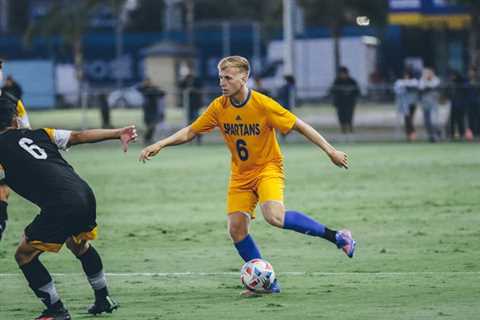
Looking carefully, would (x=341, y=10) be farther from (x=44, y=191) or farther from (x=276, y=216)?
(x=44, y=191)

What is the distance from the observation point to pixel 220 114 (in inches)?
445

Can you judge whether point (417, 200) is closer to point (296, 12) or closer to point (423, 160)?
point (423, 160)

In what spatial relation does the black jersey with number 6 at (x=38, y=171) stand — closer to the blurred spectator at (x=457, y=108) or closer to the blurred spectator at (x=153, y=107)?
the blurred spectator at (x=457, y=108)

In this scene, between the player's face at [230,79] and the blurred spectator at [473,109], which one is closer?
the player's face at [230,79]

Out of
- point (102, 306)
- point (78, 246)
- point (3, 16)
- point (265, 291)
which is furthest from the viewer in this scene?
point (3, 16)

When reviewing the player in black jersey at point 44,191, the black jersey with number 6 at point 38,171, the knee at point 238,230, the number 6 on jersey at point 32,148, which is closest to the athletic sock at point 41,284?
the player in black jersey at point 44,191

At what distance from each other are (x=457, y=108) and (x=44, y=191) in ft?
84.8

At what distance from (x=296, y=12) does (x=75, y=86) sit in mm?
25379

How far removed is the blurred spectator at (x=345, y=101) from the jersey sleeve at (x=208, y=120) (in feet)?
82.9

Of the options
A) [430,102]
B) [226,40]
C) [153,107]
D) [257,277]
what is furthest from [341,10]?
[257,277]

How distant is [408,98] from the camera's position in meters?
35.3

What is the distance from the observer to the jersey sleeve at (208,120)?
447 inches

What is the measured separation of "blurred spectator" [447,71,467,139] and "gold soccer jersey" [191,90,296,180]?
23.6 meters

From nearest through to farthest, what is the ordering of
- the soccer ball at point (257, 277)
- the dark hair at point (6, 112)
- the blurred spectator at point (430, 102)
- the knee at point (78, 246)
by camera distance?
the dark hair at point (6, 112)
the knee at point (78, 246)
the soccer ball at point (257, 277)
the blurred spectator at point (430, 102)
